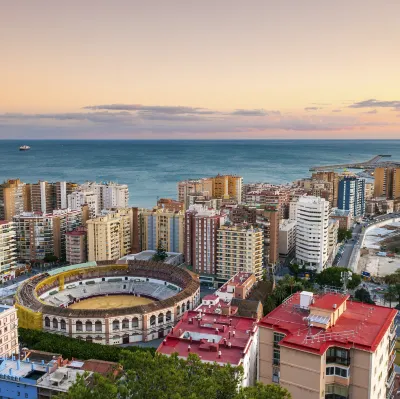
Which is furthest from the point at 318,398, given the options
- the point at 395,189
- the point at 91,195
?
the point at 395,189

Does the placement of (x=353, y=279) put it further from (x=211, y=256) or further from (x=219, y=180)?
(x=219, y=180)

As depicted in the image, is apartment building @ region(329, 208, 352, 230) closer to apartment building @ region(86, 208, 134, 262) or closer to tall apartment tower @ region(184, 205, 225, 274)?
tall apartment tower @ region(184, 205, 225, 274)

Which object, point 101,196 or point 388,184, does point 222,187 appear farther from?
point 388,184

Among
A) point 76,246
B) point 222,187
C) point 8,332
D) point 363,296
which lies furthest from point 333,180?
point 8,332

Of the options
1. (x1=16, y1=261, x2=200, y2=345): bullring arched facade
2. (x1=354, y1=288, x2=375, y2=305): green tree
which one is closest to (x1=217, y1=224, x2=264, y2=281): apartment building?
(x1=16, y1=261, x2=200, y2=345): bullring arched facade

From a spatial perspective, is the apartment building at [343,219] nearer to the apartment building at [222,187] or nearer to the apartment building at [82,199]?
the apartment building at [222,187]

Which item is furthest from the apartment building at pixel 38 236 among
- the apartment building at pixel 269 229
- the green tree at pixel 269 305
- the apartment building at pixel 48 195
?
the green tree at pixel 269 305
